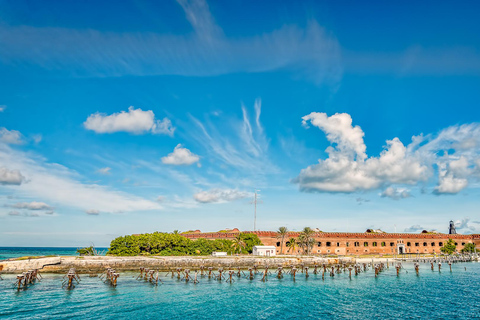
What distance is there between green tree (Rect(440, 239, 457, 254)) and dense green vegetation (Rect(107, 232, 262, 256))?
72.9m

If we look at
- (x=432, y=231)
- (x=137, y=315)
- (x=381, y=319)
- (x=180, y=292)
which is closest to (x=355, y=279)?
(x=381, y=319)

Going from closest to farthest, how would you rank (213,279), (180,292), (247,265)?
(180,292) → (213,279) → (247,265)

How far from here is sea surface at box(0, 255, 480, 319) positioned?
31672 mm

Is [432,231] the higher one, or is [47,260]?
[432,231]

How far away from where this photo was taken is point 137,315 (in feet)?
100

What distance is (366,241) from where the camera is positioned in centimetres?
A: 10494

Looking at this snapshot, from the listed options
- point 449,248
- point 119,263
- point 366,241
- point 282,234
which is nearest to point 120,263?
point 119,263

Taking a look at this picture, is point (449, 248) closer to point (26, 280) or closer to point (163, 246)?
point (163, 246)

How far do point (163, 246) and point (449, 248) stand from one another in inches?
3700

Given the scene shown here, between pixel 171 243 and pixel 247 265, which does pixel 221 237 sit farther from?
pixel 247 265

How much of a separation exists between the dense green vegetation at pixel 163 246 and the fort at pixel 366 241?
10.4m

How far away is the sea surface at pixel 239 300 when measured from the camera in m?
31.7

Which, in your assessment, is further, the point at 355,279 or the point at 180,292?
the point at 355,279

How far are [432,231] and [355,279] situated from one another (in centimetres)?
8476
